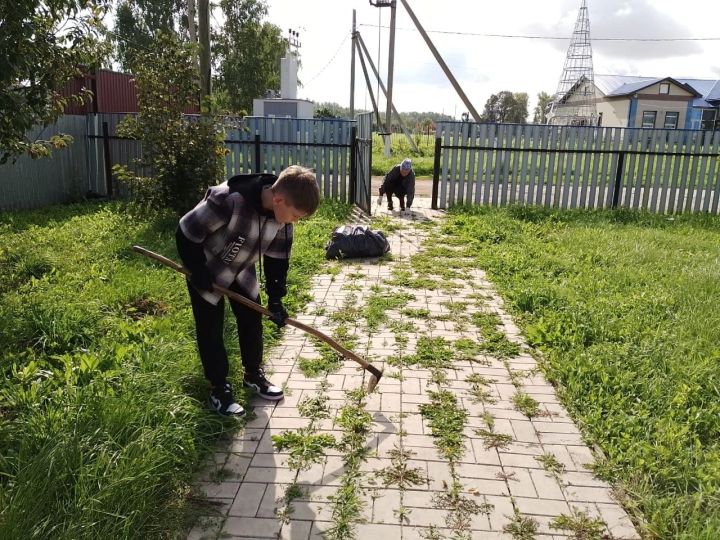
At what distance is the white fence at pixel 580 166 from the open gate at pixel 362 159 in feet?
4.34

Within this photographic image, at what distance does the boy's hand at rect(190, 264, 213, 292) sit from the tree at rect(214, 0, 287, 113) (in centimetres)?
3190

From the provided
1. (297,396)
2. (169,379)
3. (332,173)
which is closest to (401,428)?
(297,396)

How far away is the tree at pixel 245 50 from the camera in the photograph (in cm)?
3328

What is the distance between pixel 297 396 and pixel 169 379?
0.80 meters

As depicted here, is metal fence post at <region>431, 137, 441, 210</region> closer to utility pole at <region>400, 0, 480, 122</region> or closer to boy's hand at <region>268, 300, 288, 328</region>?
boy's hand at <region>268, 300, 288, 328</region>

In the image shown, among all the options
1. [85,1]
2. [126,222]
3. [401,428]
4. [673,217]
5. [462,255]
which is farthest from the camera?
[673,217]

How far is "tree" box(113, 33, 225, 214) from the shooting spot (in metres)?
7.88

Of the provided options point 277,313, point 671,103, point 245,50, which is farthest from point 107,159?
point 671,103

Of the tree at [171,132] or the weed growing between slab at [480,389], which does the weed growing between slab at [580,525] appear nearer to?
the weed growing between slab at [480,389]

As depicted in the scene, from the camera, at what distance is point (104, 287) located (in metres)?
5.52

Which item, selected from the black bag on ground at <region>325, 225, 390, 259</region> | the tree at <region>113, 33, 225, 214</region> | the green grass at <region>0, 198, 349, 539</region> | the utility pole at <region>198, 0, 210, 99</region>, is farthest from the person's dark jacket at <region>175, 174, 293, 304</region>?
the utility pole at <region>198, 0, 210, 99</region>

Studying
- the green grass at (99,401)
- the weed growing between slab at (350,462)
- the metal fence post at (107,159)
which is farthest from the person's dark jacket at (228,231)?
the metal fence post at (107,159)

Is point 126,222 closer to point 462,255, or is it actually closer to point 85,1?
point 85,1

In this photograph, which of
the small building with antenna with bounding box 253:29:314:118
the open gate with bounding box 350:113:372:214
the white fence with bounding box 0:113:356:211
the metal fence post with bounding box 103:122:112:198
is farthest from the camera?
the small building with antenna with bounding box 253:29:314:118
